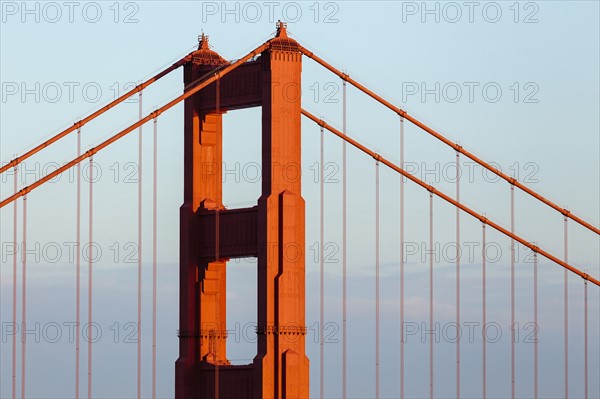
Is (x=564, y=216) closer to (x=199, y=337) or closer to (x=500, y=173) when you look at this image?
(x=500, y=173)

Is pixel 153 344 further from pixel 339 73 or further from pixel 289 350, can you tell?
pixel 339 73

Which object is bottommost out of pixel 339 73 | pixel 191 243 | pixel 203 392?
pixel 203 392

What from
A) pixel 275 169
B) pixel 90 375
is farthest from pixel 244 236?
pixel 90 375

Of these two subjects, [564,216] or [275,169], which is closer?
[275,169]

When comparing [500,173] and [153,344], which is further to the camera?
[500,173]

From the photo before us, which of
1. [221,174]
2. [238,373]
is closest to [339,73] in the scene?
[221,174]

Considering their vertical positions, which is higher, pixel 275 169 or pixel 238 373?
pixel 275 169
